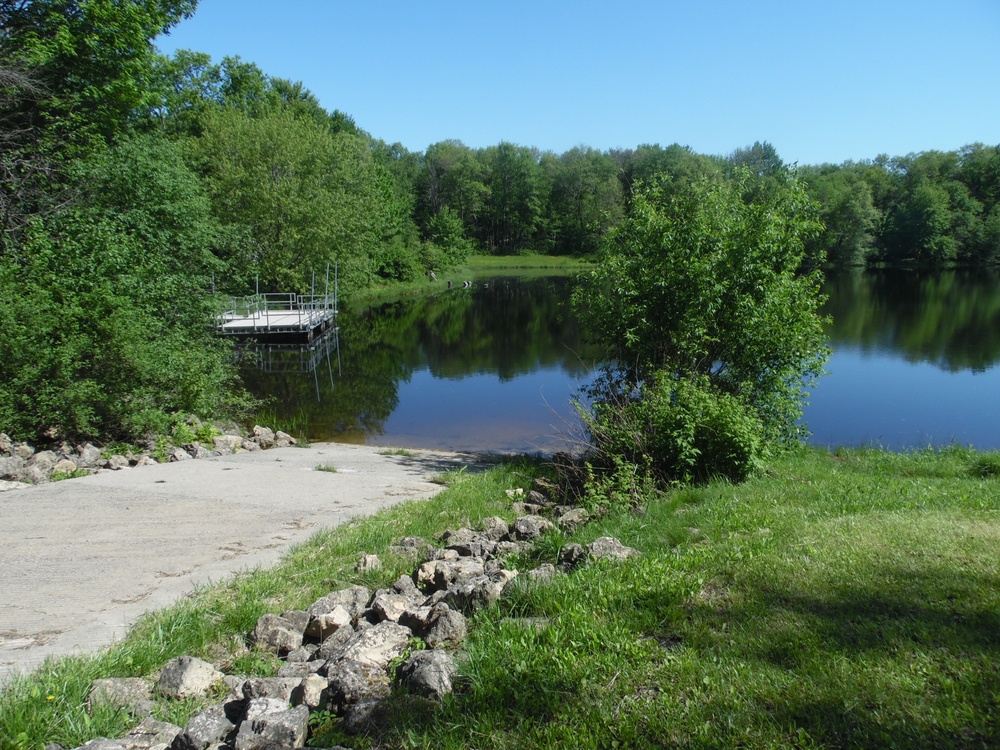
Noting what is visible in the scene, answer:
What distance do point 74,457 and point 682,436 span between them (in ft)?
34.1

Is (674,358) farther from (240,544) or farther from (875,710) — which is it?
(875,710)

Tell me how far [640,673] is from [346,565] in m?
4.08

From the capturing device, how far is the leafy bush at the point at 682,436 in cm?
947

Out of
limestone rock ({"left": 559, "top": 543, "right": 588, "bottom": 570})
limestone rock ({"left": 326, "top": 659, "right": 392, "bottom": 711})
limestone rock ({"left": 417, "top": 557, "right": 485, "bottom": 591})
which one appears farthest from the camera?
A: limestone rock ({"left": 417, "top": 557, "right": 485, "bottom": 591})

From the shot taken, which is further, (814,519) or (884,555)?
(814,519)

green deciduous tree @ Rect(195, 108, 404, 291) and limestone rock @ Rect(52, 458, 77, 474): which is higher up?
green deciduous tree @ Rect(195, 108, 404, 291)

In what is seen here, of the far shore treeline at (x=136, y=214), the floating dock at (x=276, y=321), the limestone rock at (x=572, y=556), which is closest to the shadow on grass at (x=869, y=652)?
the limestone rock at (x=572, y=556)

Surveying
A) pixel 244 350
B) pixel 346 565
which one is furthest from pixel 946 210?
pixel 346 565

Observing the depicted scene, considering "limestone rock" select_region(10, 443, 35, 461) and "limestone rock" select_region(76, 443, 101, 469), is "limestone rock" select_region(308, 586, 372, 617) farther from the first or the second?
"limestone rock" select_region(10, 443, 35, 461)

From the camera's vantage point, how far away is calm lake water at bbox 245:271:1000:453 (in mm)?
19172

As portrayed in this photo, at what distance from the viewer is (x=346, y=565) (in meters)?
7.31

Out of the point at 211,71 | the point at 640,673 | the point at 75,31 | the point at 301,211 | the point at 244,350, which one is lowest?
the point at 244,350

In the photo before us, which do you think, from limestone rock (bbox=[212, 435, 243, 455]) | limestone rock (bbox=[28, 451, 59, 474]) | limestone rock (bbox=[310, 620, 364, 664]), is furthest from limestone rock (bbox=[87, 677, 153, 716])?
limestone rock (bbox=[212, 435, 243, 455])

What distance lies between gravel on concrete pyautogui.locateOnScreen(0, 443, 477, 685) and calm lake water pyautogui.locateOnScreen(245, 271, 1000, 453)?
13.1ft
